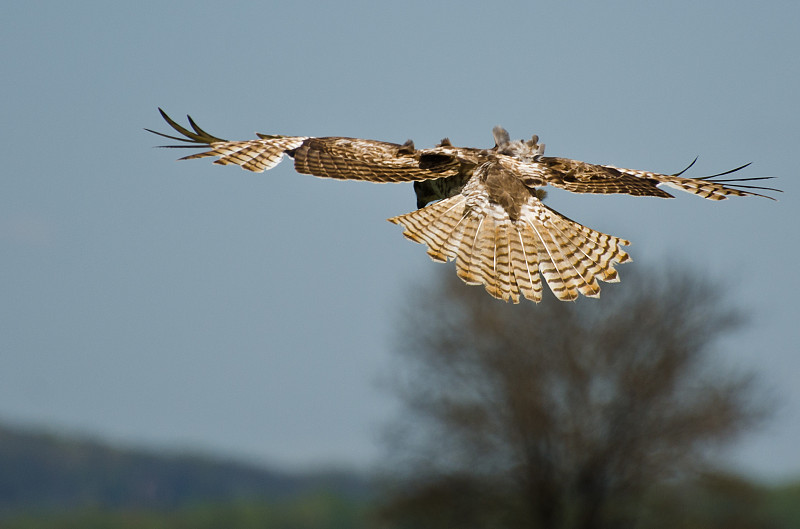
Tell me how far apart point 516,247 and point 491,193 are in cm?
39

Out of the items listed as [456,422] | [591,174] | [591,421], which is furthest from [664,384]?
[591,174]

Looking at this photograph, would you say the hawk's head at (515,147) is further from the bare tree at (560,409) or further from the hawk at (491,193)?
the bare tree at (560,409)

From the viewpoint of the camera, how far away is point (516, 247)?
6305mm

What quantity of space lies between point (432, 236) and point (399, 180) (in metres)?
0.43

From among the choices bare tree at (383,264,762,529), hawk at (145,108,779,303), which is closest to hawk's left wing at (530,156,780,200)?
hawk at (145,108,779,303)

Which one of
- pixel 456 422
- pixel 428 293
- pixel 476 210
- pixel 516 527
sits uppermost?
pixel 428 293

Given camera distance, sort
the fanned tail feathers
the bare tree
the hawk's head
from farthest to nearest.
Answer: the bare tree, the hawk's head, the fanned tail feathers

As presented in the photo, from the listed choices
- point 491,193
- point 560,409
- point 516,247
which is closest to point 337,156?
point 491,193

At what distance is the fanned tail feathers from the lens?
6.21 metres

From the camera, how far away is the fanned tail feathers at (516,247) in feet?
20.4

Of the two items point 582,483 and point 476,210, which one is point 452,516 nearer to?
point 582,483

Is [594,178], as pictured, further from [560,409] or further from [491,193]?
[560,409]

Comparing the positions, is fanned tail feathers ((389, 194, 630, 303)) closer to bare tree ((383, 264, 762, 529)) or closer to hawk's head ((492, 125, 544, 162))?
hawk's head ((492, 125, 544, 162))

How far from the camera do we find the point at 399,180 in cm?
627
